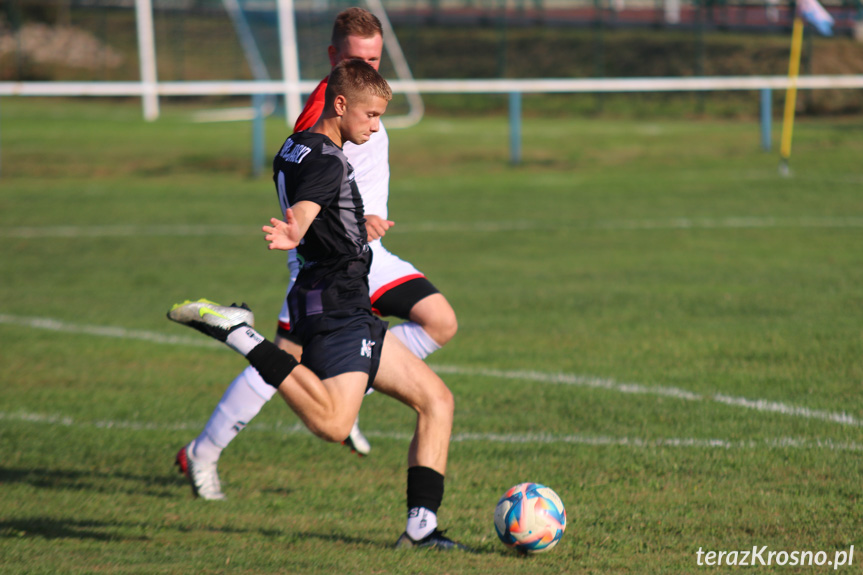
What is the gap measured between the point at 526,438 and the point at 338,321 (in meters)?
1.87

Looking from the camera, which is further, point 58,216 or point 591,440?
point 58,216

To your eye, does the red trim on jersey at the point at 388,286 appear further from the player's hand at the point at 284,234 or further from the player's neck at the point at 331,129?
the player's hand at the point at 284,234

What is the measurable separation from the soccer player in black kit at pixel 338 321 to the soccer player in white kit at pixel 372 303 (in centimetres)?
67

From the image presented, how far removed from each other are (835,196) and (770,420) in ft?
33.6

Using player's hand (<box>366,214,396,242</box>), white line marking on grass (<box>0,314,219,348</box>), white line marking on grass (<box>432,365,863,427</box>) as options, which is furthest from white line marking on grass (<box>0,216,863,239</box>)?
player's hand (<box>366,214,396,242</box>)

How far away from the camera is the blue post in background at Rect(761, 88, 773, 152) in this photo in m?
19.6

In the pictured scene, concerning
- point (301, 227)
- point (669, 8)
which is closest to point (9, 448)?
point (301, 227)

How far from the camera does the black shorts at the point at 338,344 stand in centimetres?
426

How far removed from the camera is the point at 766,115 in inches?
779

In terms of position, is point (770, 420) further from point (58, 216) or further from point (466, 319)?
point (58, 216)

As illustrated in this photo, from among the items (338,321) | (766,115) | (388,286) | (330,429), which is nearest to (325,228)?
(338,321)

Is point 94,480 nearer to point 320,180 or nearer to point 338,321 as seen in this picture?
point 338,321

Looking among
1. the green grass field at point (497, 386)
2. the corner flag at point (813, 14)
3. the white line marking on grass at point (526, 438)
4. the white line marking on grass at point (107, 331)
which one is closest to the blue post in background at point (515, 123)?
the green grass field at point (497, 386)

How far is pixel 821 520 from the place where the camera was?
4.38 meters
